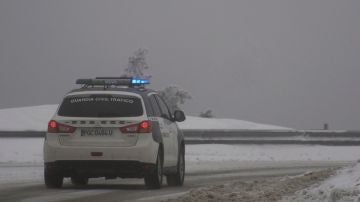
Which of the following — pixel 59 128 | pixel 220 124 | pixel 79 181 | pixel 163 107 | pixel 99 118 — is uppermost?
pixel 163 107

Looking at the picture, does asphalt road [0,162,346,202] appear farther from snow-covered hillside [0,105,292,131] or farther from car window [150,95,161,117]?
snow-covered hillside [0,105,292,131]

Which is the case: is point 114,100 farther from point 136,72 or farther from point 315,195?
point 136,72

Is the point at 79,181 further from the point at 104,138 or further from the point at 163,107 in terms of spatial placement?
the point at 104,138

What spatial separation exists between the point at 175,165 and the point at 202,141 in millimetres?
15368

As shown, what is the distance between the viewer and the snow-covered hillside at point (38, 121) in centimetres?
3534

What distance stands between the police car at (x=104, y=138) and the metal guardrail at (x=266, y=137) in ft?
54.4

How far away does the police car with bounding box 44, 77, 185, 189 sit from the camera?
14.1m

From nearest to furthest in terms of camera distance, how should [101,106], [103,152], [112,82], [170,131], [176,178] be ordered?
[103,152]
[101,106]
[112,82]
[170,131]
[176,178]

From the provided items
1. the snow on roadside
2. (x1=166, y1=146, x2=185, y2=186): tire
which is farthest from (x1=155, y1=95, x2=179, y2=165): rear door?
the snow on roadside

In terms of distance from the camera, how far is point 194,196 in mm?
12180

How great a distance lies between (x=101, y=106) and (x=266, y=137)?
1796 cm

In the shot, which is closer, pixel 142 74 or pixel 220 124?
pixel 220 124

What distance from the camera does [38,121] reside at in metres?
36.7

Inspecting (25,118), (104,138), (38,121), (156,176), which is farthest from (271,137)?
(104,138)
